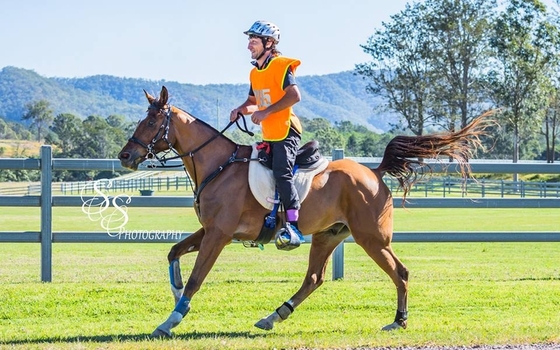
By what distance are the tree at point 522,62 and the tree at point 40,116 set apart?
10567 centimetres

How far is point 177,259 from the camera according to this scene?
805cm

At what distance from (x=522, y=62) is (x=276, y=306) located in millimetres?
52341

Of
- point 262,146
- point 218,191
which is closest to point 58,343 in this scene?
point 218,191

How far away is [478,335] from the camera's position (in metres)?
7.65

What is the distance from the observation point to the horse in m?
7.74

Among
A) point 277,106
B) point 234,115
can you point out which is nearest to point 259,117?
point 277,106

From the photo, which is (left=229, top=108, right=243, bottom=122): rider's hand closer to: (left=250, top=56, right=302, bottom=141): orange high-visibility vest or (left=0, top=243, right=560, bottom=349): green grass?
(left=250, top=56, right=302, bottom=141): orange high-visibility vest

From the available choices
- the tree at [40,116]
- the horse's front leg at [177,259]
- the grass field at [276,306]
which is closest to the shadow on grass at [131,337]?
the grass field at [276,306]

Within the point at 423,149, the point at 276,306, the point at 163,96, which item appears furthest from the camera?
the point at 276,306

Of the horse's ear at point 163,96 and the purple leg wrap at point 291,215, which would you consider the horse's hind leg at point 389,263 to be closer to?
the purple leg wrap at point 291,215

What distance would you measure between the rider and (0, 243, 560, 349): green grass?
115 cm

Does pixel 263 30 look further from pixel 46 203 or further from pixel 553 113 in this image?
pixel 553 113

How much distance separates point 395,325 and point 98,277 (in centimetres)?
515

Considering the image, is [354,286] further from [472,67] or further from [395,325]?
[472,67]
